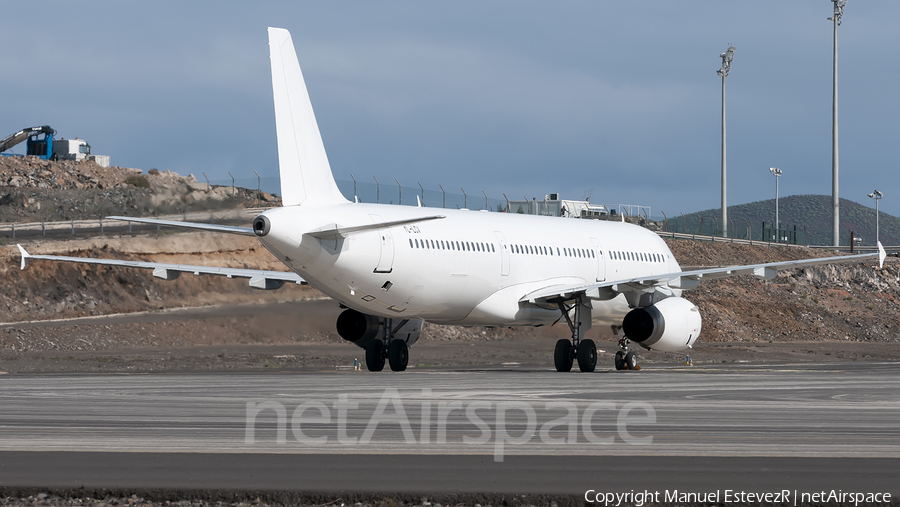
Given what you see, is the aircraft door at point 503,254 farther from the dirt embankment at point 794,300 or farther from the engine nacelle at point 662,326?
the dirt embankment at point 794,300

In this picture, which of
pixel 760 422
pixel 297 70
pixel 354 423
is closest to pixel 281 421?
pixel 354 423

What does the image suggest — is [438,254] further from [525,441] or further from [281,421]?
[525,441]

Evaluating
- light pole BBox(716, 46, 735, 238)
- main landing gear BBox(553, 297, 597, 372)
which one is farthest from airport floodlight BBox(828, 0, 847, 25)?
main landing gear BBox(553, 297, 597, 372)

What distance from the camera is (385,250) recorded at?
24109 mm

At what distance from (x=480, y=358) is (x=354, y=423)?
26522mm

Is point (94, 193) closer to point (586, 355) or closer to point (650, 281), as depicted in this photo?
point (586, 355)

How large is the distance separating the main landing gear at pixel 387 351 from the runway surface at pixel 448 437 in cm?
833

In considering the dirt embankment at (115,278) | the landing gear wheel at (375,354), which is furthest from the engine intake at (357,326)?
the dirt embankment at (115,278)

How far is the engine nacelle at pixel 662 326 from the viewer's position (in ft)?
93.0

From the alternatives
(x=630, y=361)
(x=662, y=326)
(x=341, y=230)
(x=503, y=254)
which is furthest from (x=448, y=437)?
(x=630, y=361)

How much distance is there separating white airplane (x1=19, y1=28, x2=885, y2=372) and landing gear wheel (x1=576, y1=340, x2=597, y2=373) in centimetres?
3

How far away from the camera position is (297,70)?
76.7 ft

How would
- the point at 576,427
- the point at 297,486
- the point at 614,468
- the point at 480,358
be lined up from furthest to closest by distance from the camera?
1. the point at 480,358
2. the point at 576,427
3. the point at 614,468
4. the point at 297,486

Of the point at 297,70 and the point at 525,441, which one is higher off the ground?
the point at 297,70
